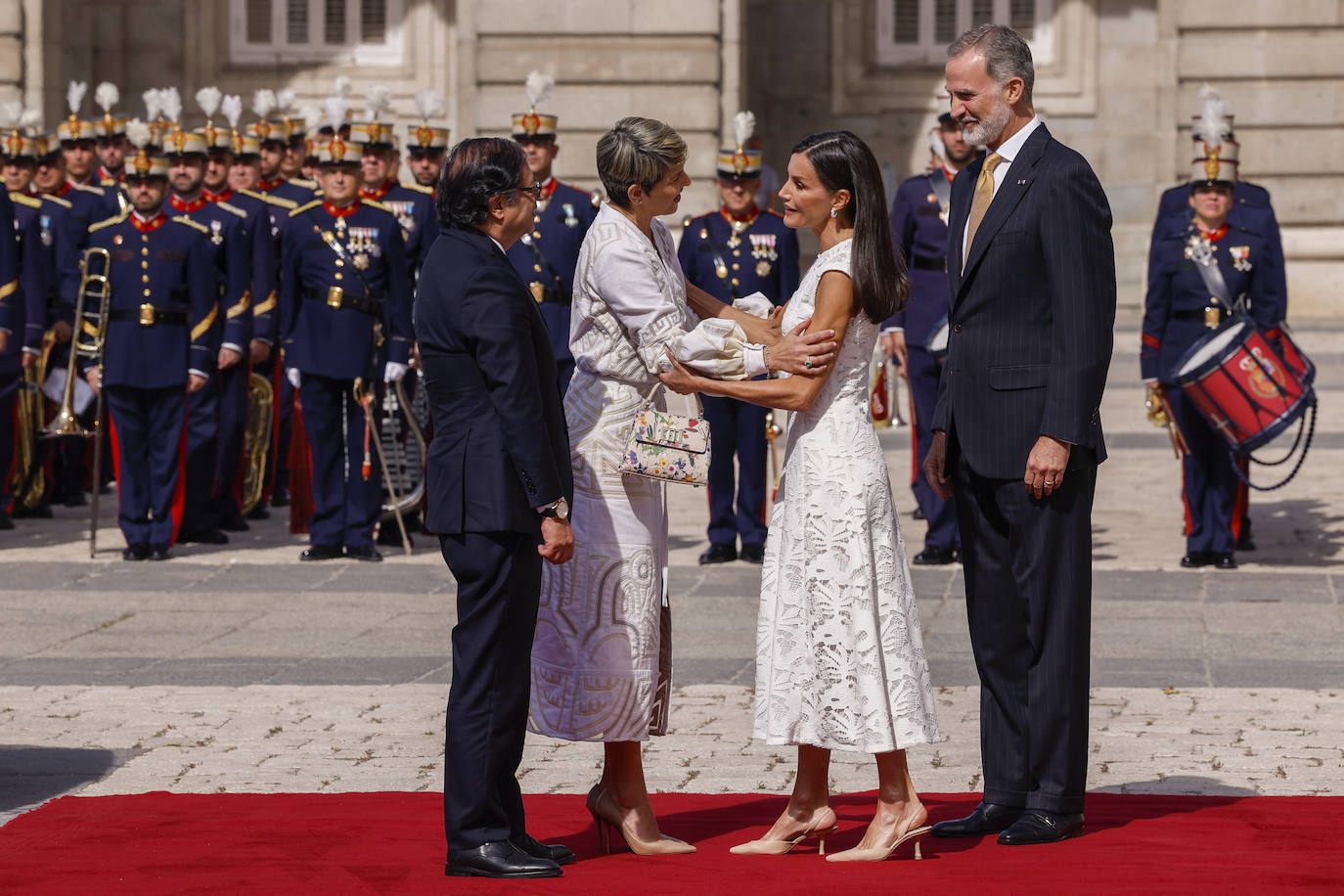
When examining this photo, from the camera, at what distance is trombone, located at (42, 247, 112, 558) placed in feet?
36.1

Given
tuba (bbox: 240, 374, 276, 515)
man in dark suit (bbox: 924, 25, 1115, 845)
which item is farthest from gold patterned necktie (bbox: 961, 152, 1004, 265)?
tuba (bbox: 240, 374, 276, 515)

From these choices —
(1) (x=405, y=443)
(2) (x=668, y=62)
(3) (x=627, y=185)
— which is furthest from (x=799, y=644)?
(2) (x=668, y=62)

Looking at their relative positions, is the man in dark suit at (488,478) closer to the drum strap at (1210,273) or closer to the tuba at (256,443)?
the drum strap at (1210,273)

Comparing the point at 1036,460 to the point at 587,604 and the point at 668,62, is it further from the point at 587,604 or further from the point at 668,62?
the point at 668,62

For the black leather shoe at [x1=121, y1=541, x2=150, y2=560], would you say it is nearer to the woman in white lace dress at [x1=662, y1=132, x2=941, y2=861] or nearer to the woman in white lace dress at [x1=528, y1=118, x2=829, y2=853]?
the woman in white lace dress at [x1=528, y1=118, x2=829, y2=853]

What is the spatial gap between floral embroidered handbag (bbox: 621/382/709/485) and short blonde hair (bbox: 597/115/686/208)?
57 centimetres

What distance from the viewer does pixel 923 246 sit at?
10.7 meters

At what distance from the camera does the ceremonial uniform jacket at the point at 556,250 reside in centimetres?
1062

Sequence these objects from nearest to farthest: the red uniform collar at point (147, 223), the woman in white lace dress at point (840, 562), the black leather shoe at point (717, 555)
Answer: the woman in white lace dress at point (840, 562) → the black leather shoe at point (717, 555) → the red uniform collar at point (147, 223)

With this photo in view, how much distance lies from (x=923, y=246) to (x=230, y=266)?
12.0 ft

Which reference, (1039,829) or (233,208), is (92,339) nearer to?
(233,208)

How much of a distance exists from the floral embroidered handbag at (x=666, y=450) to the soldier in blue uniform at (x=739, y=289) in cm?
538

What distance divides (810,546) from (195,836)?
1718mm

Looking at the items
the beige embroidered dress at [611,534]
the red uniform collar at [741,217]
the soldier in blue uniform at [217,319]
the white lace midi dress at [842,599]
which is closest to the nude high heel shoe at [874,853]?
the white lace midi dress at [842,599]
